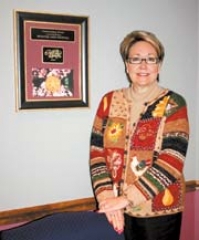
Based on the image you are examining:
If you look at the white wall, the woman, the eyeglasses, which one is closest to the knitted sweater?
the woman

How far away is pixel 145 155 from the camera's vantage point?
61.1 inches

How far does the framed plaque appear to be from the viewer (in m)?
1.75

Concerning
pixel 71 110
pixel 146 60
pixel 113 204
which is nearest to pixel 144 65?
pixel 146 60

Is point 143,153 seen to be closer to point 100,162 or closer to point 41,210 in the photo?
point 100,162

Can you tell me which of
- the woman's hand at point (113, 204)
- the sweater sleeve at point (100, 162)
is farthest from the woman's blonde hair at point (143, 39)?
the woman's hand at point (113, 204)

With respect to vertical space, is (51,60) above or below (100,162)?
above

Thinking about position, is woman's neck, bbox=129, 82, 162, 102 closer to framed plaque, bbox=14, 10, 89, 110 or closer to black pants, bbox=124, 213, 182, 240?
framed plaque, bbox=14, 10, 89, 110

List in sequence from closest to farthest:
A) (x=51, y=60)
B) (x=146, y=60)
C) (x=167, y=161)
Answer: (x=167, y=161)
(x=146, y=60)
(x=51, y=60)

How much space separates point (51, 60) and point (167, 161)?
81cm

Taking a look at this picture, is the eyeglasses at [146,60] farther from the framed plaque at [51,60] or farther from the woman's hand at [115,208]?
the woman's hand at [115,208]

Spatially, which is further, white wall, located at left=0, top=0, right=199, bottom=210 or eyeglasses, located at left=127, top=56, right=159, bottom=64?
white wall, located at left=0, top=0, right=199, bottom=210

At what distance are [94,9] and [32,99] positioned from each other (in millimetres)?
610

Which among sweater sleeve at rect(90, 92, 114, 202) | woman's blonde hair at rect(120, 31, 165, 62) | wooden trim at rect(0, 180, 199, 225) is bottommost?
wooden trim at rect(0, 180, 199, 225)

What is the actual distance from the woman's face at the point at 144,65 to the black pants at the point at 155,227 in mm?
634
